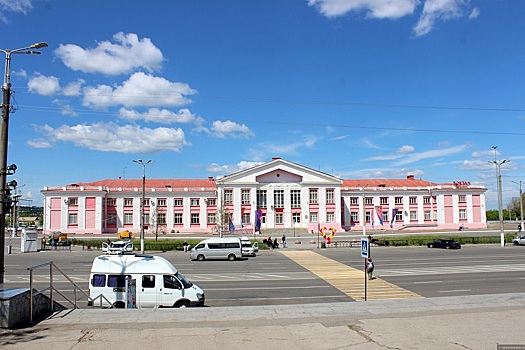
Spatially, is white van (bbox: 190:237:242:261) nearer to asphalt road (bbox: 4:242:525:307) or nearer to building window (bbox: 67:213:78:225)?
asphalt road (bbox: 4:242:525:307)

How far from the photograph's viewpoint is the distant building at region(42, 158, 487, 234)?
76562mm

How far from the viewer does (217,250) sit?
38344 mm

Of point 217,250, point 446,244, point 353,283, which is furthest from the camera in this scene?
point 446,244

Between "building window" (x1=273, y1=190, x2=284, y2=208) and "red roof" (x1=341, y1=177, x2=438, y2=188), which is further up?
"red roof" (x1=341, y1=177, x2=438, y2=188)

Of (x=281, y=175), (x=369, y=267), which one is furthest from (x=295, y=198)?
(x=369, y=267)

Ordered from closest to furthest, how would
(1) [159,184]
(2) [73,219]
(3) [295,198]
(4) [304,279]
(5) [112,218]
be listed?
1. (4) [304,279]
2. (2) [73,219]
3. (5) [112,218]
4. (3) [295,198]
5. (1) [159,184]

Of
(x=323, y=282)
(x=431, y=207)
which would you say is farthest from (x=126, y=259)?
(x=431, y=207)

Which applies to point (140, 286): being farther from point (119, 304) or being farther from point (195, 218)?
point (195, 218)

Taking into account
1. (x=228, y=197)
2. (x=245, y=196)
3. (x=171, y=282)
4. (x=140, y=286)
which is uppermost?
(x=245, y=196)

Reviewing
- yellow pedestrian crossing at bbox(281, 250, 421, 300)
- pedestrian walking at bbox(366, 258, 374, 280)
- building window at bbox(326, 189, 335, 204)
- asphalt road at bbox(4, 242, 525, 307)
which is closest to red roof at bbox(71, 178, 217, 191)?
building window at bbox(326, 189, 335, 204)

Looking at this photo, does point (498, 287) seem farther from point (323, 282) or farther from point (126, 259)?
point (126, 259)

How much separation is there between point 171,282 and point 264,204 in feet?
216

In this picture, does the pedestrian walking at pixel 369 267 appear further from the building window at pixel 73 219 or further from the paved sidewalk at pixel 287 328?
the building window at pixel 73 219

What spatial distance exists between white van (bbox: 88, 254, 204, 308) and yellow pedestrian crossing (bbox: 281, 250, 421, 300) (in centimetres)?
783
